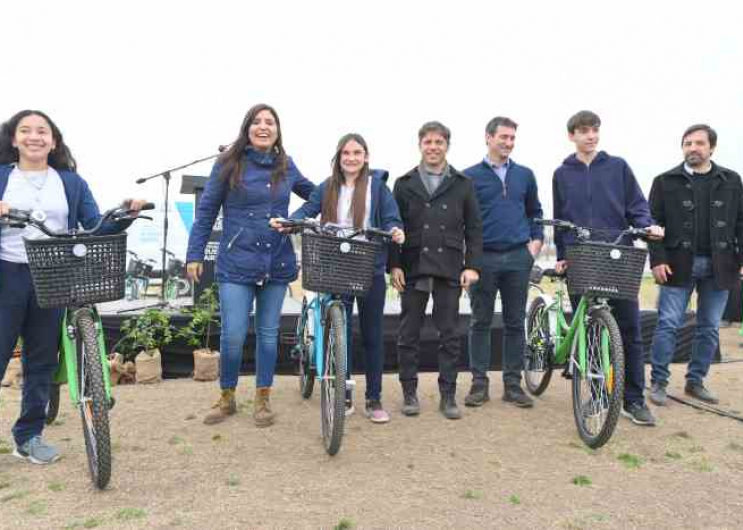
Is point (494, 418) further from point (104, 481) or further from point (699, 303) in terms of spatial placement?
point (104, 481)

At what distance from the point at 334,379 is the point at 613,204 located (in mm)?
2210

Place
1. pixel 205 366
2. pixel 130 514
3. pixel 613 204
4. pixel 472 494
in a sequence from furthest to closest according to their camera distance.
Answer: pixel 205 366 < pixel 613 204 < pixel 472 494 < pixel 130 514

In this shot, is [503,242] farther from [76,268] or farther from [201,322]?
[201,322]

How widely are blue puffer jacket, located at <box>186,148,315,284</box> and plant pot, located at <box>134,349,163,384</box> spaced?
1.98 m

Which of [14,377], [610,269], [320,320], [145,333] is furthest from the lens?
[145,333]

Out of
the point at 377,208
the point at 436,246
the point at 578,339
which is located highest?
the point at 377,208

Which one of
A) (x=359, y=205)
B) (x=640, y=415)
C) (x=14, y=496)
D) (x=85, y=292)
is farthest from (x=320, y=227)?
(x=640, y=415)

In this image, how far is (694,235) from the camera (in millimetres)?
4047

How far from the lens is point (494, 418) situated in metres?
3.83

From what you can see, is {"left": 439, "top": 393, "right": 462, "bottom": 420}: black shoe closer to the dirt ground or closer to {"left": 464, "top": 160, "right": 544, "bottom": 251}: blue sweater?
the dirt ground

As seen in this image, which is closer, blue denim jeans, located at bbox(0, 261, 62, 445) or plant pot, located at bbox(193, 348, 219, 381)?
blue denim jeans, located at bbox(0, 261, 62, 445)

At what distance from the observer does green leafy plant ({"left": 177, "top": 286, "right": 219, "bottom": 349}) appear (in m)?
5.41

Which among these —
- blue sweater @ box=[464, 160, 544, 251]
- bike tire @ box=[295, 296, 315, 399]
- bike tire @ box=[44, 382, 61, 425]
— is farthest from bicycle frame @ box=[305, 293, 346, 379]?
bike tire @ box=[44, 382, 61, 425]

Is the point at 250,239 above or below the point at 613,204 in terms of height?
below
